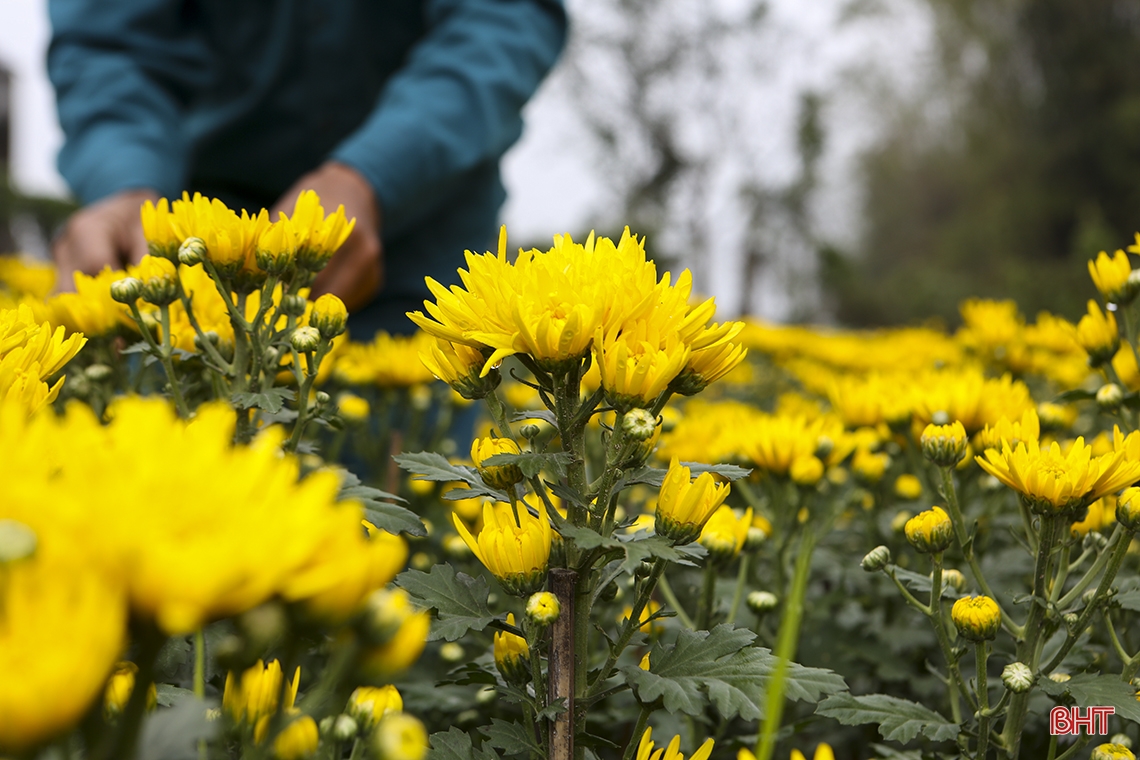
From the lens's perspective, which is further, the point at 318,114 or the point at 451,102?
the point at 318,114

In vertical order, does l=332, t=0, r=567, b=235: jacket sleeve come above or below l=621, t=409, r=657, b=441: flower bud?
above

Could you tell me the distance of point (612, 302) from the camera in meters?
0.74

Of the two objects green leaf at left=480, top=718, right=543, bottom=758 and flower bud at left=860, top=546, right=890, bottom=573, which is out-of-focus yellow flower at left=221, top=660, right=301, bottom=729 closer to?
green leaf at left=480, top=718, right=543, bottom=758

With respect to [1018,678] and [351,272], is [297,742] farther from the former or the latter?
[351,272]

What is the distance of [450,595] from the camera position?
85 cm

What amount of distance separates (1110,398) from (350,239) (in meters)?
1.48

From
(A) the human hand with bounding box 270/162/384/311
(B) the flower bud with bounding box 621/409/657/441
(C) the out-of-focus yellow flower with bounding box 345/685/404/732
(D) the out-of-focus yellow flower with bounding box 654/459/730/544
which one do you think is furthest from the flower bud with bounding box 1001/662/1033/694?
(A) the human hand with bounding box 270/162/384/311

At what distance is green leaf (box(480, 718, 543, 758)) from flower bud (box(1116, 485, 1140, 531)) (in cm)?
69

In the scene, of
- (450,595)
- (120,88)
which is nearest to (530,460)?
(450,595)

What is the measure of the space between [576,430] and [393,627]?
38 centimetres

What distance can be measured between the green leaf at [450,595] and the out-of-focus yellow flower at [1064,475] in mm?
569

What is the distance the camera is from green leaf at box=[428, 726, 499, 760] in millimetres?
794

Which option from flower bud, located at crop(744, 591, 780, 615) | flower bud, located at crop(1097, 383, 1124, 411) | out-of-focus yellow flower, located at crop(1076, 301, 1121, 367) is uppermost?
out-of-focus yellow flower, located at crop(1076, 301, 1121, 367)

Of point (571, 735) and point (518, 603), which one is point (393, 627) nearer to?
point (571, 735)
